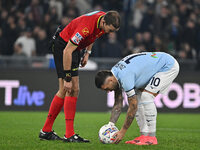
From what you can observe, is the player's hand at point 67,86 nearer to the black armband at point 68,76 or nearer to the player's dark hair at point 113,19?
the black armband at point 68,76

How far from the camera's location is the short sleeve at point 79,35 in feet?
24.1

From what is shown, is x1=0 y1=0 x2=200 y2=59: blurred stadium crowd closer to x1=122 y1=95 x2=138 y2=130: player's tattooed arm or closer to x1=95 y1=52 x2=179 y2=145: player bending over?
x1=95 y1=52 x2=179 y2=145: player bending over

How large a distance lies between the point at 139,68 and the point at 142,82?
11.4 inches

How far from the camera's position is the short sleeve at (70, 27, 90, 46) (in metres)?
7.36

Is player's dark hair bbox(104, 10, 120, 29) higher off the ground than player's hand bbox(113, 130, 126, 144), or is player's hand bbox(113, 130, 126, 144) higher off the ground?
player's dark hair bbox(104, 10, 120, 29)

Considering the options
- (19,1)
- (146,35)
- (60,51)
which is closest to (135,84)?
(60,51)

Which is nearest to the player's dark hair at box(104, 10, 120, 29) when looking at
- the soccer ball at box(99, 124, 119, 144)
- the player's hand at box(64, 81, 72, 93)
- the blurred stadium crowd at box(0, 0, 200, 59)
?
the player's hand at box(64, 81, 72, 93)

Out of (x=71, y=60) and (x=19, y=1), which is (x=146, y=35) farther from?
(x=71, y=60)

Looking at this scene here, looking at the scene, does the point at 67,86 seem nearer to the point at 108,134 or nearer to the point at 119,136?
the point at 108,134

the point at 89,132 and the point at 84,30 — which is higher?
the point at 84,30

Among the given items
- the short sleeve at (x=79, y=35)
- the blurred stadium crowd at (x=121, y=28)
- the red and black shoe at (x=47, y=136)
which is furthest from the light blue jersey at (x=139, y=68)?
the blurred stadium crowd at (x=121, y=28)

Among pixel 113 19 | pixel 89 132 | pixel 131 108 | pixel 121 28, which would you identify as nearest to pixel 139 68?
pixel 131 108

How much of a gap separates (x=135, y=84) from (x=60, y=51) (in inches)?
53.6

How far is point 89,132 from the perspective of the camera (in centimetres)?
951
